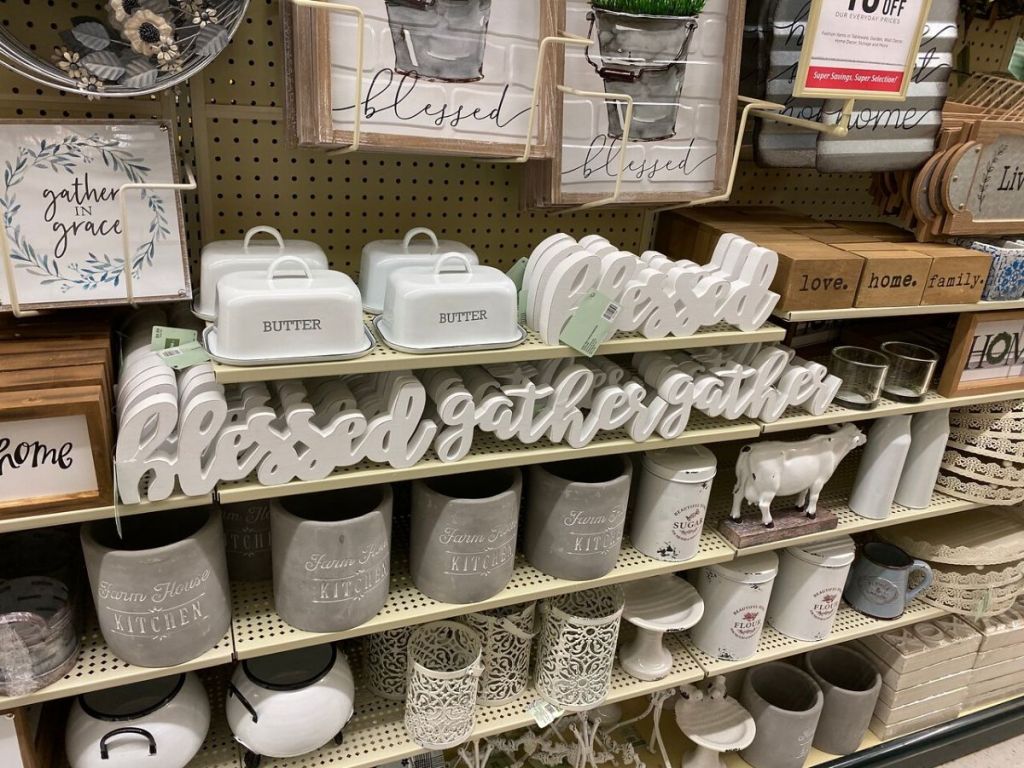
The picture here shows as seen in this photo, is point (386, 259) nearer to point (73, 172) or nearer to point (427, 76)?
point (427, 76)

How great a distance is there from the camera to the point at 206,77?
1.25m

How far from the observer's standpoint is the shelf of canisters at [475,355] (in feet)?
3.55

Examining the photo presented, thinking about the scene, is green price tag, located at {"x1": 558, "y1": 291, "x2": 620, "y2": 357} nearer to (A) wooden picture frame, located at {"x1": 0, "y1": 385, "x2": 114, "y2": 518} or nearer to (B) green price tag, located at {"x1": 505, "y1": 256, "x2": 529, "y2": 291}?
(B) green price tag, located at {"x1": 505, "y1": 256, "x2": 529, "y2": 291}

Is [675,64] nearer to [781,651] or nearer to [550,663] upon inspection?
[550,663]

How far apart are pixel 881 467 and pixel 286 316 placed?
143 centimetres

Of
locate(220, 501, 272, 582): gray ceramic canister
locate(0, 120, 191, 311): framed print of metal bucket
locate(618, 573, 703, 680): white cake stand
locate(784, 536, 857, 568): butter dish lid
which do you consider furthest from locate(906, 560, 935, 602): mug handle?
locate(0, 120, 191, 311): framed print of metal bucket

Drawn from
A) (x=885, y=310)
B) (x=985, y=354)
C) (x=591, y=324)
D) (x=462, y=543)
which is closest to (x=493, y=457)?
(x=462, y=543)

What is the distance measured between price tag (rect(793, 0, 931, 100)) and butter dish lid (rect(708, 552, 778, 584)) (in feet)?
3.33

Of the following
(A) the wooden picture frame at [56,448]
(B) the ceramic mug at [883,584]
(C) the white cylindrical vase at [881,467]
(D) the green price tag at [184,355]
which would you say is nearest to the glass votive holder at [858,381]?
(C) the white cylindrical vase at [881,467]

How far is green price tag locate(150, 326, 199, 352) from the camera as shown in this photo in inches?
45.1

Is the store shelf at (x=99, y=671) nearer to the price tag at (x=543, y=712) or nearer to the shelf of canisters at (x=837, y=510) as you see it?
the price tag at (x=543, y=712)

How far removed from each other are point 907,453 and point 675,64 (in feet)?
3.63

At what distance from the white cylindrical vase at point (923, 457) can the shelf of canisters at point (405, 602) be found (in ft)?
1.82

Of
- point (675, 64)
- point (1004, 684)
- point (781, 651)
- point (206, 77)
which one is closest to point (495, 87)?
point (675, 64)
